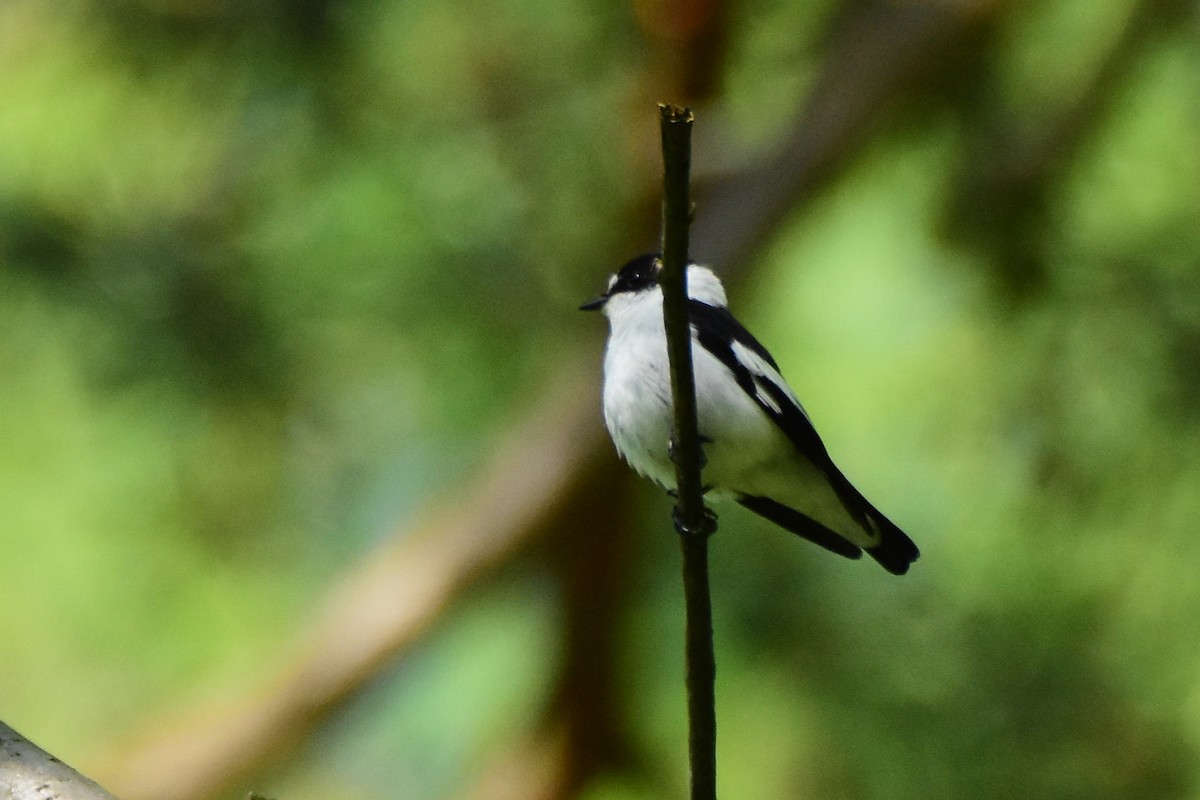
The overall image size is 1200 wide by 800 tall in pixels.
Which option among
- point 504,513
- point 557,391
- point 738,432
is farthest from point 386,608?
point 738,432

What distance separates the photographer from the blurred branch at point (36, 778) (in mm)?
1580

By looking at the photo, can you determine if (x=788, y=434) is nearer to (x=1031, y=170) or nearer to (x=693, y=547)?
(x=693, y=547)

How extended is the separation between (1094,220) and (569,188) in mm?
1603

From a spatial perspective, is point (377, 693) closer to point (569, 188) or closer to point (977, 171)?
point (569, 188)

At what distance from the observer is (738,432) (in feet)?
8.15

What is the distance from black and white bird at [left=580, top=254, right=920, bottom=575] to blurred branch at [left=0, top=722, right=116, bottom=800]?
113 centimetres

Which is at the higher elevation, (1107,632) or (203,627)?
(1107,632)

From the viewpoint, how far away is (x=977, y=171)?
3973 millimetres

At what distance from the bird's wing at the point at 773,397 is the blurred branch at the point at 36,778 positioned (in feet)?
4.54

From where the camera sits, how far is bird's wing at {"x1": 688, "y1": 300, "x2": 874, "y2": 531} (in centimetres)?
253

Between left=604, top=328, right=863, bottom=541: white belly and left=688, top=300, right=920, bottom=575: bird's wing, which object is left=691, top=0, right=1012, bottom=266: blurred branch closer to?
left=688, top=300, right=920, bottom=575: bird's wing

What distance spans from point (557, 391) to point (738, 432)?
4.21ft

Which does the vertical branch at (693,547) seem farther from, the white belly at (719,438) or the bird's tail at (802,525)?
the bird's tail at (802,525)

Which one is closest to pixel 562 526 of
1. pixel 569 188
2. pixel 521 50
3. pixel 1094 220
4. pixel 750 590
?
pixel 750 590
